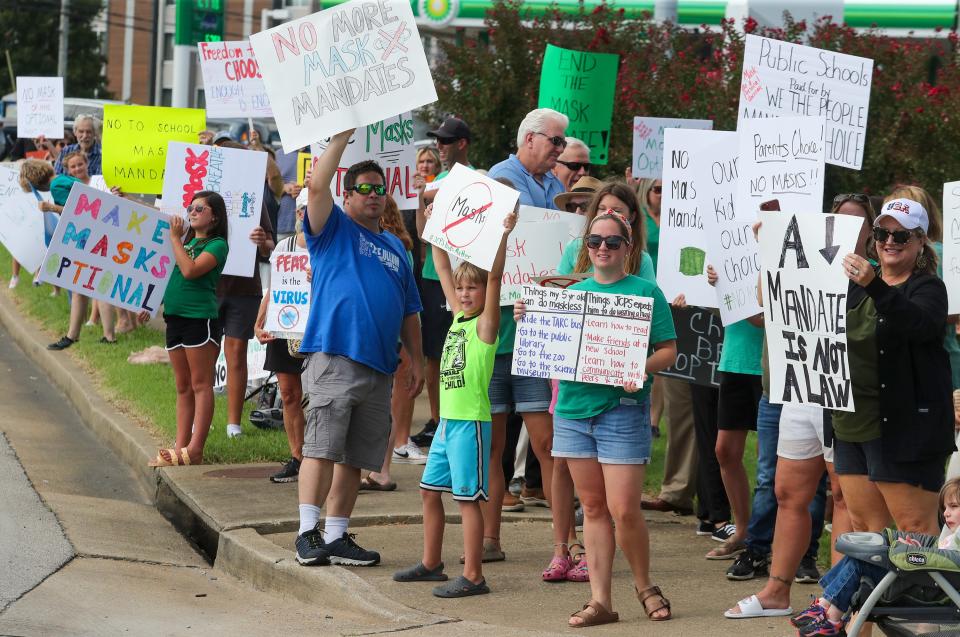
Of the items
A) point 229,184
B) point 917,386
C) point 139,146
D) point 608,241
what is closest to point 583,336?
point 608,241

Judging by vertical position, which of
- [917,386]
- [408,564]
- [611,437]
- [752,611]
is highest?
[917,386]

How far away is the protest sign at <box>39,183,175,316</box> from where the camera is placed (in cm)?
972

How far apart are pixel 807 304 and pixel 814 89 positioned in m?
2.34

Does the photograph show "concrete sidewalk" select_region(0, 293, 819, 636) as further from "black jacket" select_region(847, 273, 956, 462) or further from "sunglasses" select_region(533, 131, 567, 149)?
"sunglasses" select_region(533, 131, 567, 149)

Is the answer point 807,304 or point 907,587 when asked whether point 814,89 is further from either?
point 907,587

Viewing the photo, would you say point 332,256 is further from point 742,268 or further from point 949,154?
point 949,154

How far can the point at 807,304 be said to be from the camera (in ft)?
18.7

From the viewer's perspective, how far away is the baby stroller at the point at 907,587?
4.98m

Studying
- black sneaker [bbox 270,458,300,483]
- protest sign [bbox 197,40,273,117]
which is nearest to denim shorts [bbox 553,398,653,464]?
black sneaker [bbox 270,458,300,483]

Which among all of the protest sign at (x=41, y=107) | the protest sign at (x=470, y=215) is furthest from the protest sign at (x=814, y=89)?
the protest sign at (x=41, y=107)

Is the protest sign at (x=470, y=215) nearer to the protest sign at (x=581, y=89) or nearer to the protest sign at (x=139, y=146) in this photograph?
the protest sign at (x=581, y=89)

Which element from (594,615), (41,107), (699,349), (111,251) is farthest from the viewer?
(41,107)

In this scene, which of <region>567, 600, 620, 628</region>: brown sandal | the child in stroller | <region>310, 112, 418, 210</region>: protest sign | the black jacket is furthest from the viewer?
<region>310, 112, 418, 210</region>: protest sign

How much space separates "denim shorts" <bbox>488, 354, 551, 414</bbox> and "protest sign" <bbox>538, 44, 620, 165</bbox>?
130 inches
